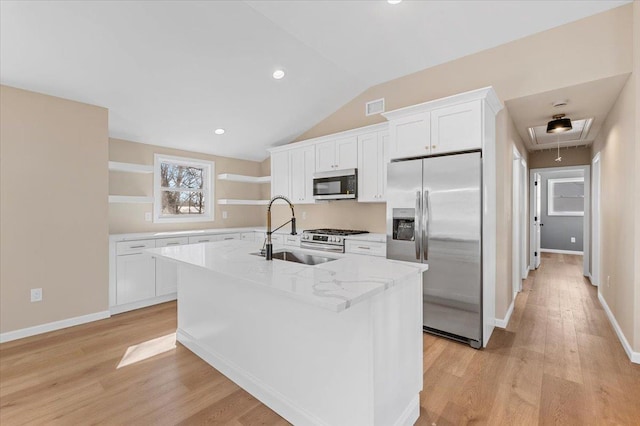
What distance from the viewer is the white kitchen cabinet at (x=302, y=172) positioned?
185 inches

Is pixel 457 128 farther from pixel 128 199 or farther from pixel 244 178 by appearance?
pixel 128 199

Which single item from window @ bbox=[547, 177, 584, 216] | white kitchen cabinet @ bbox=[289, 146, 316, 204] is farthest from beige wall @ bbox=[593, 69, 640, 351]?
window @ bbox=[547, 177, 584, 216]

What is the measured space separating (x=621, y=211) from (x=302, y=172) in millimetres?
3780

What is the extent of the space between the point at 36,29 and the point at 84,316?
2877 millimetres

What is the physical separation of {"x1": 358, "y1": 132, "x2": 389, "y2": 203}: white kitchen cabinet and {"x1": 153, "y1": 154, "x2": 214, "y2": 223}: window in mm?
2798

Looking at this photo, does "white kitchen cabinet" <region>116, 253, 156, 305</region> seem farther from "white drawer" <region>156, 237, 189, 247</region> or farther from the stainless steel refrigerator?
the stainless steel refrigerator

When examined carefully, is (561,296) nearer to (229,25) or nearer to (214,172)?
(229,25)

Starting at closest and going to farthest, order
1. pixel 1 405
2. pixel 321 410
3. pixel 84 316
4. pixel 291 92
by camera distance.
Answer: pixel 321 410
pixel 1 405
pixel 84 316
pixel 291 92

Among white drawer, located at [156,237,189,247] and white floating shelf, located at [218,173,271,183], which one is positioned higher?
white floating shelf, located at [218,173,271,183]

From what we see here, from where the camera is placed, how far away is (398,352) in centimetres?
167

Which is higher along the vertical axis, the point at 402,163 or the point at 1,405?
the point at 402,163

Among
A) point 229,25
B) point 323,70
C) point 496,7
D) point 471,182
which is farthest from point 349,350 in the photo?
point 323,70

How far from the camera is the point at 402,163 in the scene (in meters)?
3.18

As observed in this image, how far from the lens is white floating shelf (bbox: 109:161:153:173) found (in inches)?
156
